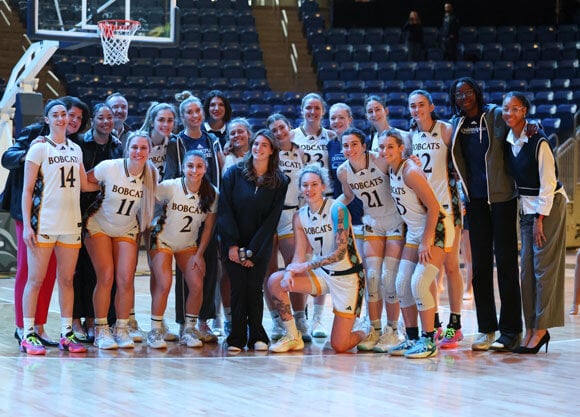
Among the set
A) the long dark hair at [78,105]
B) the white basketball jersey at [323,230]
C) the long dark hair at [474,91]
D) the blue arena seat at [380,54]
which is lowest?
the white basketball jersey at [323,230]

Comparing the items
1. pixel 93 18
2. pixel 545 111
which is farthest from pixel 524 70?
pixel 93 18

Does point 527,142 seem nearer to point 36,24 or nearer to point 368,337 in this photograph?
point 368,337

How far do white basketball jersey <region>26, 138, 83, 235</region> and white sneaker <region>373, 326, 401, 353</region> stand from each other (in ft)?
7.07

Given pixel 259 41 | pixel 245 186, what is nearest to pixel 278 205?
pixel 245 186


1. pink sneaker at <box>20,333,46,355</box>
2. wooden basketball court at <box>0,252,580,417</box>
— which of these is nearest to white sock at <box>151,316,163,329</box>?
wooden basketball court at <box>0,252,580,417</box>

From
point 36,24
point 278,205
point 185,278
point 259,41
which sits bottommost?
point 185,278

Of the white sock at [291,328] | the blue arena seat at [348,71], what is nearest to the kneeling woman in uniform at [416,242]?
the white sock at [291,328]

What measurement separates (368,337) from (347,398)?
169cm

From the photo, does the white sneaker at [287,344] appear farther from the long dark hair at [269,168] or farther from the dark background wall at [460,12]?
the dark background wall at [460,12]

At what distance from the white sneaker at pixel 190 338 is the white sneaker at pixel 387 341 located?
1214mm

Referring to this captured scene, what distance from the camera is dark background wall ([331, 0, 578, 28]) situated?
20016 mm

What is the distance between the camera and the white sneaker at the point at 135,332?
22.1 ft

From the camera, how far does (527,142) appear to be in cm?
631

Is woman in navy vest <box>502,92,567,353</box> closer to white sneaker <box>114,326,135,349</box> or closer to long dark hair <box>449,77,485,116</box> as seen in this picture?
long dark hair <box>449,77,485,116</box>
